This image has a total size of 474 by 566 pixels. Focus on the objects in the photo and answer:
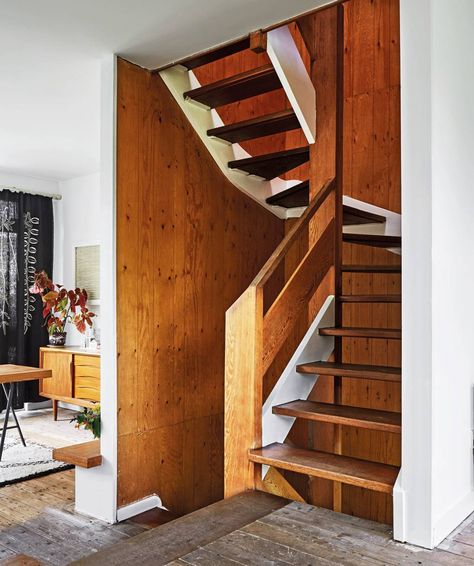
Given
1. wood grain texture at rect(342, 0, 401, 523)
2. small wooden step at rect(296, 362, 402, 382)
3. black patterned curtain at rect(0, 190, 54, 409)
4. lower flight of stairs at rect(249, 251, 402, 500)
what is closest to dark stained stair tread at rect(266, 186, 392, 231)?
wood grain texture at rect(342, 0, 401, 523)

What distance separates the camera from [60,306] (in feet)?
19.6

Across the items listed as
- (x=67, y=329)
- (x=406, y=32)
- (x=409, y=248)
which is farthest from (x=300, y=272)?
(x=67, y=329)

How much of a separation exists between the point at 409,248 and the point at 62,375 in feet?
14.5

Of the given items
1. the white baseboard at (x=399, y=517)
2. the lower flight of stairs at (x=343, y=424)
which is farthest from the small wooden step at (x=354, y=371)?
the white baseboard at (x=399, y=517)

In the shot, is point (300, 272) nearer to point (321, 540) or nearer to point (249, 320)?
point (249, 320)

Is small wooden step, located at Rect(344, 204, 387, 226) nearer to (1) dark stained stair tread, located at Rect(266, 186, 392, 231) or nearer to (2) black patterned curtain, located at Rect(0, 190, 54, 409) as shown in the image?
(1) dark stained stair tread, located at Rect(266, 186, 392, 231)

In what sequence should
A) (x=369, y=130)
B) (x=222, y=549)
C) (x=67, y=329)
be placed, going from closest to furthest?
(x=222, y=549) < (x=369, y=130) < (x=67, y=329)

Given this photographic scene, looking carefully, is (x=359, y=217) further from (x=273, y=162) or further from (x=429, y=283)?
(x=429, y=283)

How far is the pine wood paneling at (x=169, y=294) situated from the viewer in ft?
10.7

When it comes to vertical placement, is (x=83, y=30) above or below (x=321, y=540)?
above

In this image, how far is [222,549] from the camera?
199 cm

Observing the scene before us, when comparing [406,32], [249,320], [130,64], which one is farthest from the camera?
[130,64]

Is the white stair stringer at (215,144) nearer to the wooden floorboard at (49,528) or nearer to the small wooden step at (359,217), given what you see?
the small wooden step at (359,217)

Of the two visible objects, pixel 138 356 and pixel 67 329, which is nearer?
pixel 138 356
